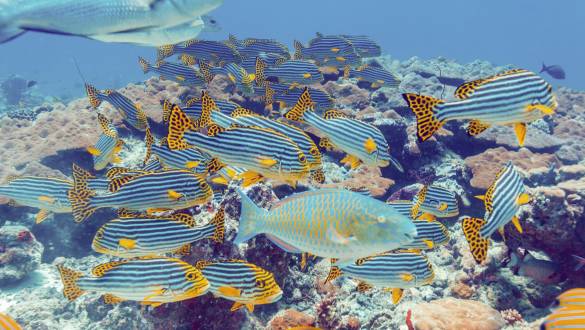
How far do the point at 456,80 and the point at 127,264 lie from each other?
13.8 meters

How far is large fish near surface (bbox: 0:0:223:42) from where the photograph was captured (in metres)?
1.41

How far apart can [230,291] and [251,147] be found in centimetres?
142

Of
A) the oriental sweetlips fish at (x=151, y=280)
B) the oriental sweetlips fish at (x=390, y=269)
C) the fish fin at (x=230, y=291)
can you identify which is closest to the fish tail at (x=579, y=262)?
the oriental sweetlips fish at (x=390, y=269)

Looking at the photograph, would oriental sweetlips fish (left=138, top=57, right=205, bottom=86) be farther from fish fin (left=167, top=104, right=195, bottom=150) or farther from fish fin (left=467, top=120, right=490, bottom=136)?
fish fin (left=467, top=120, right=490, bottom=136)

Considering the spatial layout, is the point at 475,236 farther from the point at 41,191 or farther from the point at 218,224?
the point at 41,191

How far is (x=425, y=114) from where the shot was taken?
3834 mm

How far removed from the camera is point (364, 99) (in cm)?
1131

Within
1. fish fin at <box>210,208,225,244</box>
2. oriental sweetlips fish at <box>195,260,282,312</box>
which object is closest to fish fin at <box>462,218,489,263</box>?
oriental sweetlips fish at <box>195,260,282,312</box>

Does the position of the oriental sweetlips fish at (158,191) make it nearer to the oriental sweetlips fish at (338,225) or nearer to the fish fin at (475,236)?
the oriental sweetlips fish at (338,225)

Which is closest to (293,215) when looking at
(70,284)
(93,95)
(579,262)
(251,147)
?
(251,147)

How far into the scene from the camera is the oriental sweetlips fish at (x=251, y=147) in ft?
12.4

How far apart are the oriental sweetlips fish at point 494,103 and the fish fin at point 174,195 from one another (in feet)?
8.73

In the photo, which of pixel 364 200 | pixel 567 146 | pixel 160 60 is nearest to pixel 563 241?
pixel 364 200

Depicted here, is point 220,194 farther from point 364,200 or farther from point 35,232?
point 35,232
